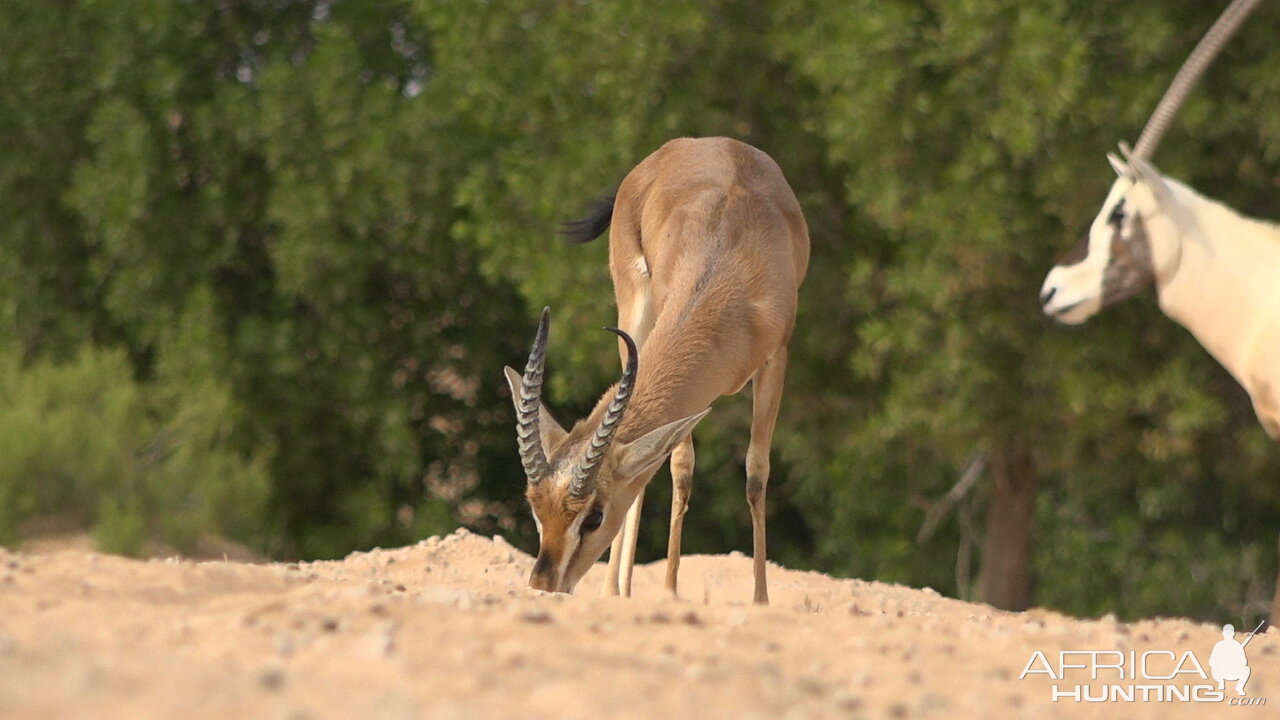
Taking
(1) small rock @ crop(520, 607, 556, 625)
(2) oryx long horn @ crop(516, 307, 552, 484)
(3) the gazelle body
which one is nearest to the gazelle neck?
(3) the gazelle body

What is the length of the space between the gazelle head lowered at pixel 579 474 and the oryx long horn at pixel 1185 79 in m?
3.91

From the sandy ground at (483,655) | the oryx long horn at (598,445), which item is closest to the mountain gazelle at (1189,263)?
the sandy ground at (483,655)

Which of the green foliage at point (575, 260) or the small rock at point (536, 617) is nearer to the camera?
the small rock at point (536, 617)

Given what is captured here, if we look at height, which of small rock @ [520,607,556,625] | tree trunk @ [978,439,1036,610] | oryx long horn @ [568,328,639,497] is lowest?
tree trunk @ [978,439,1036,610]

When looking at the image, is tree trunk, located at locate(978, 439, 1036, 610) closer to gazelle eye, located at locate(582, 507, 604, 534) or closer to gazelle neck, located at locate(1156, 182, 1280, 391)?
gazelle neck, located at locate(1156, 182, 1280, 391)

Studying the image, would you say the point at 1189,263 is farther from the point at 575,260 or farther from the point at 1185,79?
the point at 575,260

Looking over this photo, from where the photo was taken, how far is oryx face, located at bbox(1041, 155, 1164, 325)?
27.3ft

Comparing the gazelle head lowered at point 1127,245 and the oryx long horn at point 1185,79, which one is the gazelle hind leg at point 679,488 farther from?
the oryx long horn at point 1185,79

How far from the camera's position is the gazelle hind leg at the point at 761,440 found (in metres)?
7.04

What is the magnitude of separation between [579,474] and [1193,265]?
4.20 m

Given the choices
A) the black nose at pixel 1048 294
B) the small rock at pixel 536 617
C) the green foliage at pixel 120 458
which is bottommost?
the green foliage at pixel 120 458

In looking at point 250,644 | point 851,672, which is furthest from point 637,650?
point 250,644

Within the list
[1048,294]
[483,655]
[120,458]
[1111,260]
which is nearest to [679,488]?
[1048,294]

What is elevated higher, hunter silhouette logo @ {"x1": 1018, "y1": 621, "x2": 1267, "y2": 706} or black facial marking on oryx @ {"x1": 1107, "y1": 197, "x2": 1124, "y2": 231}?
hunter silhouette logo @ {"x1": 1018, "y1": 621, "x2": 1267, "y2": 706}
